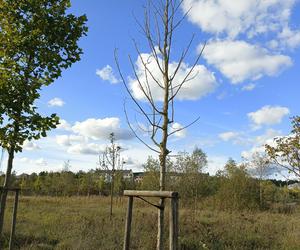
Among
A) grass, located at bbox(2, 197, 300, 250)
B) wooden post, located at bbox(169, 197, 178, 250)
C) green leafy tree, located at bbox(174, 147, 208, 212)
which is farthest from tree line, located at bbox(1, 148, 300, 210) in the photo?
wooden post, located at bbox(169, 197, 178, 250)

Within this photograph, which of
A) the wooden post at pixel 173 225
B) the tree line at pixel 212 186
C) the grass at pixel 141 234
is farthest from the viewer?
the tree line at pixel 212 186

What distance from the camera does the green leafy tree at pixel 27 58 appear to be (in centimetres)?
551

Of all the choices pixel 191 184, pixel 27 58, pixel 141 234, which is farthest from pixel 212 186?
pixel 27 58

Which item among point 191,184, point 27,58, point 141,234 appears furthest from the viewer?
point 191,184

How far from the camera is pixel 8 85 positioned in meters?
5.41

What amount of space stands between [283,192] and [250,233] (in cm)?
2117

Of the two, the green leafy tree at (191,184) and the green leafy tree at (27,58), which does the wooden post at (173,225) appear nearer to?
the green leafy tree at (27,58)

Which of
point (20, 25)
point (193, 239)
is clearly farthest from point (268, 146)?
point (20, 25)

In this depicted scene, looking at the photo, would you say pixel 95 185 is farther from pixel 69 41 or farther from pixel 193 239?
pixel 69 41

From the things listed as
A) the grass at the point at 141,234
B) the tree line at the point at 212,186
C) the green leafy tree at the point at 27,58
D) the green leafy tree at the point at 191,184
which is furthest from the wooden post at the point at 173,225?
the green leafy tree at the point at 191,184

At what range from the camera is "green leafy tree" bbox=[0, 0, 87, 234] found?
5.51 meters

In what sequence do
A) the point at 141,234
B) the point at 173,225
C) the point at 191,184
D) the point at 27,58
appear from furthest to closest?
the point at 191,184, the point at 141,234, the point at 27,58, the point at 173,225

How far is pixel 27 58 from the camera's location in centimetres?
580

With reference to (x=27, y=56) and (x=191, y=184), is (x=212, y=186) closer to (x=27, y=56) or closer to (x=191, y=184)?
(x=191, y=184)
